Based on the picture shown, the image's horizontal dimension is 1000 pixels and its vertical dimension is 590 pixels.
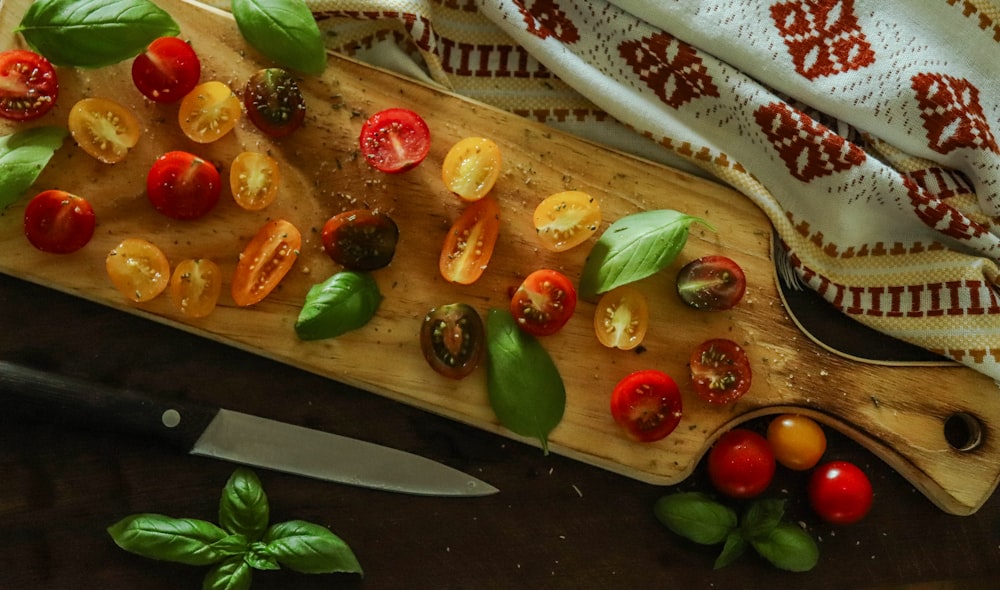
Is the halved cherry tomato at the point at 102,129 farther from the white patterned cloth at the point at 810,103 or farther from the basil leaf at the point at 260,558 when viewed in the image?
the basil leaf at the point at 260,558

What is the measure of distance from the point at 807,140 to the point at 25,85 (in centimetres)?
157

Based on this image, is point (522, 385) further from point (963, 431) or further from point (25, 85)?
point (25, 85)

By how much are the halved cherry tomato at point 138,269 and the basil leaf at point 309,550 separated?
53 centimetres

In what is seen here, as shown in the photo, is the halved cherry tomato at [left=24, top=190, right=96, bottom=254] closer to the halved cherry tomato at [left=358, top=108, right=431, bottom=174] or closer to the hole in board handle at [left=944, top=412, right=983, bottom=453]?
the halved cherry tomato at [left=358, top=108, right=431, bottom=174]

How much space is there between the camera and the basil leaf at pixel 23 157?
158 centimetres

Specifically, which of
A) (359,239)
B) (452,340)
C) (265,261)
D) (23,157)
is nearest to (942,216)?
(452,340)

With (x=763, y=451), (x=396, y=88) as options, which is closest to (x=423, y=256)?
(x=396, y=88)

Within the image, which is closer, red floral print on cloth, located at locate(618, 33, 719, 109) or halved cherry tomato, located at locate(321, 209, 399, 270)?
halved cherry tomato, located at locate(321, 209, 399, 270)

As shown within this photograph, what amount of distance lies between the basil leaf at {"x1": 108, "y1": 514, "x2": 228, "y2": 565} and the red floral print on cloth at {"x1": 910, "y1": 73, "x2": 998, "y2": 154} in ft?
5.46

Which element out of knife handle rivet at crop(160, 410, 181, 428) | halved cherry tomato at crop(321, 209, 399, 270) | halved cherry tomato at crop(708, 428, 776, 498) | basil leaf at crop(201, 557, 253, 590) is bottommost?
basil leaf at crop(201, 557, 253, 590)

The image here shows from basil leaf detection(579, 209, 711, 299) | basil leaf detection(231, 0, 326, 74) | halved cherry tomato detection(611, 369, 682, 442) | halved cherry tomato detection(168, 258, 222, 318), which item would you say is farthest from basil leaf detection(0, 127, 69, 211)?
halved cherry tomato detection(611, 369, 682, 442)

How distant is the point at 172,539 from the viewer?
162 cm

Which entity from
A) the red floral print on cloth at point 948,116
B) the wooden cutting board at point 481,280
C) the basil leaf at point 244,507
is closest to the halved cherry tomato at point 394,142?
the wooden cutting board at point 481,280

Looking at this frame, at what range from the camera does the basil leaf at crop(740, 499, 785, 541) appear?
174 cm
